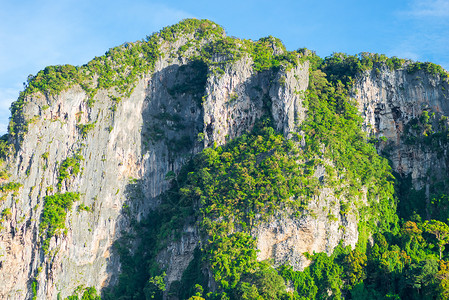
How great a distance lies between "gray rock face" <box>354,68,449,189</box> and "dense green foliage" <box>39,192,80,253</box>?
29676 millimetres

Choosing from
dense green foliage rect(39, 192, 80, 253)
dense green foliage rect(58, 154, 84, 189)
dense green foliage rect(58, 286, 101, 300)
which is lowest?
dense green foliage rect(58, 286, 101, 300)

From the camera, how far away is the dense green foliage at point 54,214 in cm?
5284

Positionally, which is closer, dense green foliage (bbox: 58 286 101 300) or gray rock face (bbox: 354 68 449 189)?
dense green foliage (bbox: 58 286 101 300)

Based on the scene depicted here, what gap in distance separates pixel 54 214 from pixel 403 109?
1370 inches

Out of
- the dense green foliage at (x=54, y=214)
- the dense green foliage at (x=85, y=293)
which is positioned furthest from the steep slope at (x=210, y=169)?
the dense green foliage at (x=85, y=293)

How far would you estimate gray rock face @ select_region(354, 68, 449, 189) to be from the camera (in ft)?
186

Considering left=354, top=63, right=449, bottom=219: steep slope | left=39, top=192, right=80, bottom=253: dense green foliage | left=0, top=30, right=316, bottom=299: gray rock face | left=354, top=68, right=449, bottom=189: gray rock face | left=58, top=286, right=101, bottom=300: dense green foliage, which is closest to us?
A: left=58, top=286, right=101, bottom=300: dense green foliage

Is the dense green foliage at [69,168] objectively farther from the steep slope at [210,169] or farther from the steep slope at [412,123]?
the steep slope at [412,123]

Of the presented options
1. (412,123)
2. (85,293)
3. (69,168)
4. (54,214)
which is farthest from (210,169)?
(412,123)

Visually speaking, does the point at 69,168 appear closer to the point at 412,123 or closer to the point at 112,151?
the point at 112,151

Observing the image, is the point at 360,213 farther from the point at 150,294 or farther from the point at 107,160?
the point at 107,160

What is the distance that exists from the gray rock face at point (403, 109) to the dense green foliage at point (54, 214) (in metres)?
29.7

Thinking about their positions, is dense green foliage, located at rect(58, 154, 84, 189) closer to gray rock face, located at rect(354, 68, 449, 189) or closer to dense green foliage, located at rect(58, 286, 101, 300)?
dense green foliage, located at rect(58, 286, 101, 300)

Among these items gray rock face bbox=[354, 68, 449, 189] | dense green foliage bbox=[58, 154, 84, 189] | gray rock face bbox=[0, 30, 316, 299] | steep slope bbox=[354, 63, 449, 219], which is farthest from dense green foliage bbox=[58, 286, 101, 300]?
gray rock face bbox=[354, 68, 449, 189]
